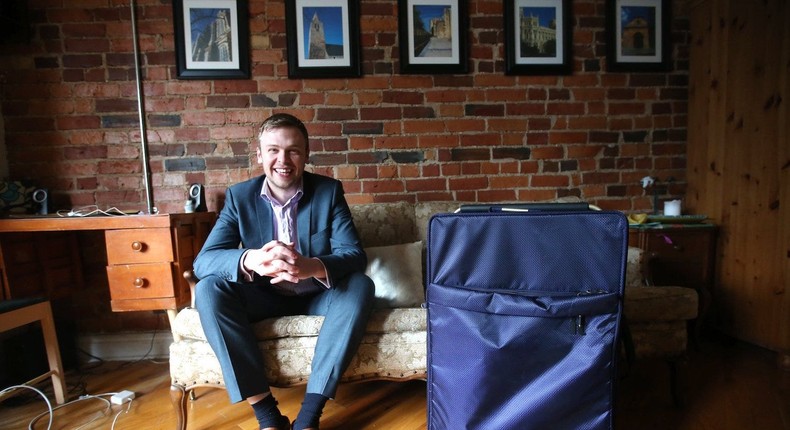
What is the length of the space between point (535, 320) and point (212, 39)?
2.04 m

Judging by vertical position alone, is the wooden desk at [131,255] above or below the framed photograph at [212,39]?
below

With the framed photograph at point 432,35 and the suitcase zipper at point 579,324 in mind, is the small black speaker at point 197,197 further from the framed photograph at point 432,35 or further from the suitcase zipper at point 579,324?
the suitcase zipper at point 579,324

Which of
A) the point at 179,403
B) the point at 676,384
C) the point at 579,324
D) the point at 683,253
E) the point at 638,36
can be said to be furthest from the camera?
the point at 638,36

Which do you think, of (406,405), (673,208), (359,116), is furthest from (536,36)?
(406,405)

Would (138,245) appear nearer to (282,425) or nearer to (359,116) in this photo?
(282,425)

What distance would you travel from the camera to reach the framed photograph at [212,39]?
1868mm

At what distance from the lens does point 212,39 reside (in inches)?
74.1

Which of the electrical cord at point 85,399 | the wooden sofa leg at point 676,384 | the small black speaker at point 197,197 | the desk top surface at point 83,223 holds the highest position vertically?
the small black speaker at point 197,197

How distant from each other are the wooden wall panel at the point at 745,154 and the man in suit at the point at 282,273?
6.42 feet

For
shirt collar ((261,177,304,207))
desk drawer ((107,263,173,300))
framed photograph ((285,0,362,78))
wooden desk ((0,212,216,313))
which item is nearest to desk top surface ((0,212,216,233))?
→ wooden desk ((0,212,216,313))

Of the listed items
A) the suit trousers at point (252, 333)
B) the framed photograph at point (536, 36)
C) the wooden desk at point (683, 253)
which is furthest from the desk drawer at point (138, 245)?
the wooden desk at point (683, 253)

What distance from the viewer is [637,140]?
82.3 inches

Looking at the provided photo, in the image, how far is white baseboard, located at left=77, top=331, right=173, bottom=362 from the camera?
1.93 meters

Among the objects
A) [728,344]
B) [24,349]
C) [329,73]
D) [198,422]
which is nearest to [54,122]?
[24,349]
